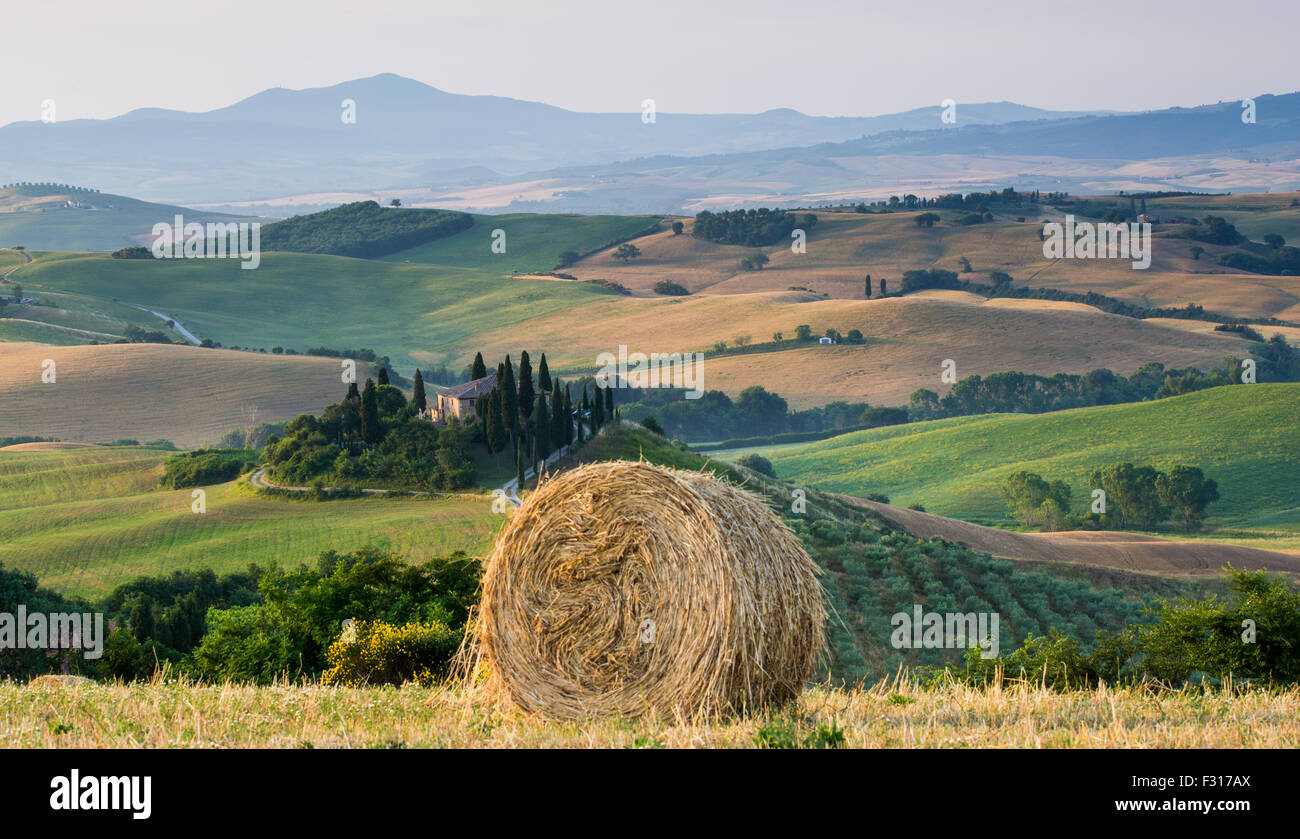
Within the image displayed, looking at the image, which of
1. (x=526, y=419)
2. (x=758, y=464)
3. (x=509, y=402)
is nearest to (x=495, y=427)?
(x=509, y=402)

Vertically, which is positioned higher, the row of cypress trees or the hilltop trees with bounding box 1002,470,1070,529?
the row of cypress trees

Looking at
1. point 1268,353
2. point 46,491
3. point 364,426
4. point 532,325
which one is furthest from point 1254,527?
point 532,325

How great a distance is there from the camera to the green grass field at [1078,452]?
89188mm

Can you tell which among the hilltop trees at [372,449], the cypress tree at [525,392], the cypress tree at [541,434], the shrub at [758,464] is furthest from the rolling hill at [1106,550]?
the shrub at [758,464]

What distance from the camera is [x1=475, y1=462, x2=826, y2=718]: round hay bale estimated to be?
11273 mm

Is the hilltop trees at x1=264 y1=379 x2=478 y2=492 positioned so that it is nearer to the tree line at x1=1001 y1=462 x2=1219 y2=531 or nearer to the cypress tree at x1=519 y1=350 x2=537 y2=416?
the cypress tree at x1=519 y1=350 x2=537 y2=416

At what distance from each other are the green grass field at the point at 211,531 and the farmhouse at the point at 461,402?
8.93 meters

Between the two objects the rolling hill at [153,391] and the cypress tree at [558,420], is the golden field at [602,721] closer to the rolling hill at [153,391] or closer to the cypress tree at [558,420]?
the cypress tree at [558,420]

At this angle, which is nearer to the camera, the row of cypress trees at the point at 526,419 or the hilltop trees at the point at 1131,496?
the row of cypress trees at the point at 526,419

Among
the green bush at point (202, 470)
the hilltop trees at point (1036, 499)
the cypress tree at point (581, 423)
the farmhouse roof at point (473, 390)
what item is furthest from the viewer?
the hilltop trees at point (1036, 499)

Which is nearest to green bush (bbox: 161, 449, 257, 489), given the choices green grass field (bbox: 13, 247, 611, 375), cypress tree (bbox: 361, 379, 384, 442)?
cypress tree (bbox: 361, 379, 384, 442)

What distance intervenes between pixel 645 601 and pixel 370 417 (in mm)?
56926

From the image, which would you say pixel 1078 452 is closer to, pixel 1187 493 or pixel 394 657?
pixel 1187 493

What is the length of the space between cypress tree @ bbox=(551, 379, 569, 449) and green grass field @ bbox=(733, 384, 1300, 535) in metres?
36.9
